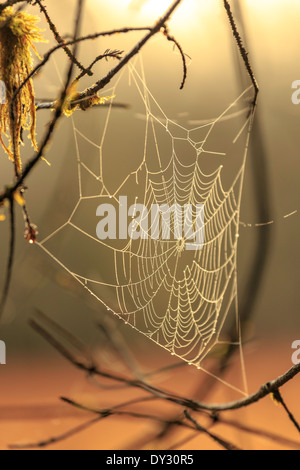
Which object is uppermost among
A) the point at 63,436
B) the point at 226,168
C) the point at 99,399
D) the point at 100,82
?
the point at 226,168

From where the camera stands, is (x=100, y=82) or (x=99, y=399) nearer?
(x=100, y=82)

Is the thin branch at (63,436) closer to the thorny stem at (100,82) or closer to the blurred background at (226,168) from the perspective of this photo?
the thorny stem at (100,82)

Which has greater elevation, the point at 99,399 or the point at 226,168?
the point at 226,168

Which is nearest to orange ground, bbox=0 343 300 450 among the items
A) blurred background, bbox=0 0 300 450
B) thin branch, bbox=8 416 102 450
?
blurred background, bbox=0 0 300 450

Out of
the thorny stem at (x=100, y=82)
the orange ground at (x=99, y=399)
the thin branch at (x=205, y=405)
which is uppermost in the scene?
the orange ground at (x=99, y=399)

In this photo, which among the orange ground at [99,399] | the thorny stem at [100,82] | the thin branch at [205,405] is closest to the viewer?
the thorny stem at [100,82]

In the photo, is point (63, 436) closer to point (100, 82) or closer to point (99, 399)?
point (100, 82)

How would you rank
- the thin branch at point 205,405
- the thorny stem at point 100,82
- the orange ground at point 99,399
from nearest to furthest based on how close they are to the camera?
the thorny stem at point 100,82 → the thin branch at point 205,405 → the orange ground at point 99,399

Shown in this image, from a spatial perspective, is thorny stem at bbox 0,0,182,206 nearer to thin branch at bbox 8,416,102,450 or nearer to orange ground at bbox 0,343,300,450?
thin branch at bbox 8,416,102,450

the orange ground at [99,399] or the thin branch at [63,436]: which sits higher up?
the orange ground at [99,399]

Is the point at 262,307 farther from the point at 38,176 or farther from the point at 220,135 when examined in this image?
the point at 38,176

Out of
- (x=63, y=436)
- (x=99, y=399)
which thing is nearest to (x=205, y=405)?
(x=63, y=436)

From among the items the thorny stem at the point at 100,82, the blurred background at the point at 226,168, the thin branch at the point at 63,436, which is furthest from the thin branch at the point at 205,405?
the blurred background at the point at 226,168
